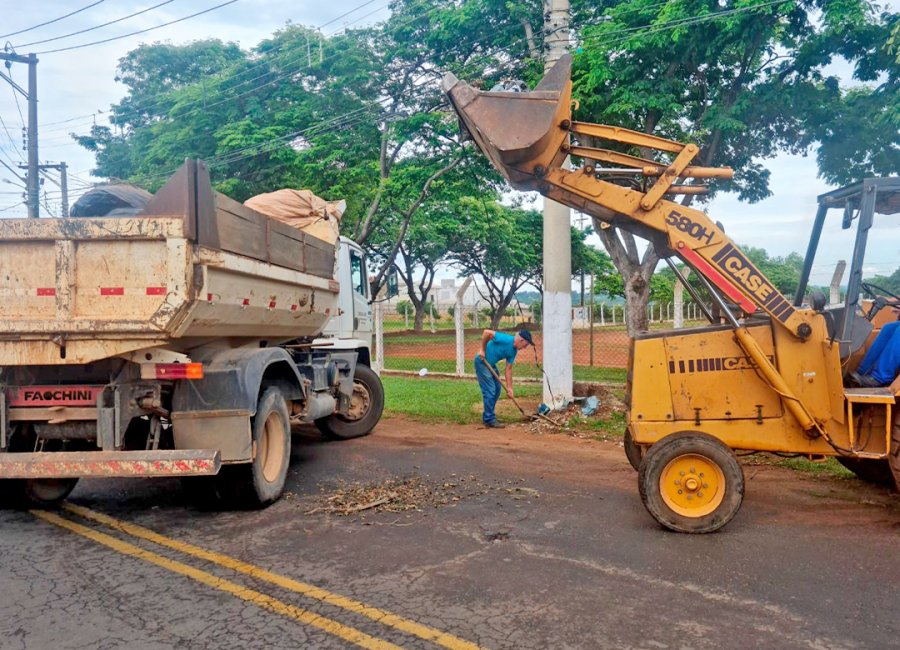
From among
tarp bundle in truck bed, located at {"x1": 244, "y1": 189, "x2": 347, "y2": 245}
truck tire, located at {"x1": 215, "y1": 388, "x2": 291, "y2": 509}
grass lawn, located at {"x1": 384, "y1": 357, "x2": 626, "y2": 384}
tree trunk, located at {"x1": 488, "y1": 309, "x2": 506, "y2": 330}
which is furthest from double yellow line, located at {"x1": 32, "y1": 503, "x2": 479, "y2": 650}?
tree trunk, located at {"x1": 488, "y1": 309, "x2": 506, "y2": 330}

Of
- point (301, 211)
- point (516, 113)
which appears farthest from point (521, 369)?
point (516, 113)

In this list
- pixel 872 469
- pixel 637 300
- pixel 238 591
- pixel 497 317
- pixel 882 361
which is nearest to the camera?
pixel 238 591

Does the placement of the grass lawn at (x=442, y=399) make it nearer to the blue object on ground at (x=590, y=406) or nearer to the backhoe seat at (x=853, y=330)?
the blue object on ground at (x=590, y=406)

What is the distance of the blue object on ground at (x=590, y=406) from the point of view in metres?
10.0

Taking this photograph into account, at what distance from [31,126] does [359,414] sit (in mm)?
19402

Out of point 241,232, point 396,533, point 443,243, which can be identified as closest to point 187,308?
point 241,232

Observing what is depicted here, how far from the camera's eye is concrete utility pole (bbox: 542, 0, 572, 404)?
33.2ft

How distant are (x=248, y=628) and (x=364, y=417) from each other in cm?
581

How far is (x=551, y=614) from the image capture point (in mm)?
3611

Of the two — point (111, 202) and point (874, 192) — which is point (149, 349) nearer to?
point (111, 202)

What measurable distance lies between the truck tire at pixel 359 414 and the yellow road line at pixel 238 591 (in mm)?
4086

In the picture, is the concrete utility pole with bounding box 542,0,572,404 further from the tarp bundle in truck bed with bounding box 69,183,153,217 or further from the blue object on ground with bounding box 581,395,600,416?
the tarp bundle in truck bed with bounding box 69,183,153,217

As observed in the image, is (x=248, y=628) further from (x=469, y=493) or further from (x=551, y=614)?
(x=469, y=493)

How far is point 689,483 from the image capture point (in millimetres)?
4938
